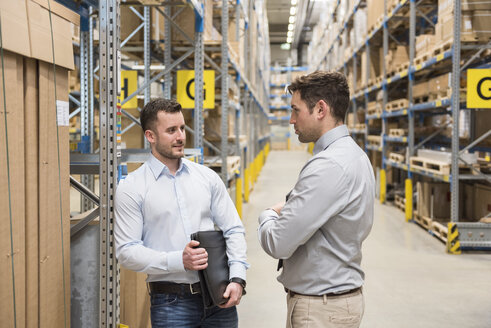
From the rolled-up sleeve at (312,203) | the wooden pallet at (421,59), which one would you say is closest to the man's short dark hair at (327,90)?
the rolled-up sleeve at (312,203)

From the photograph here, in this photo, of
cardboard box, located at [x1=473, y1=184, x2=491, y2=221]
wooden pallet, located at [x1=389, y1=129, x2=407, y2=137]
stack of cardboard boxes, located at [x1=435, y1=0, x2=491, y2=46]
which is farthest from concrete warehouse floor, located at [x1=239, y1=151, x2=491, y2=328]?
stack of cardboard boxes, located at [x1=435, y1=0, x2=491, y2=46]

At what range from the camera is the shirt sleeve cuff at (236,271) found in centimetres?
213

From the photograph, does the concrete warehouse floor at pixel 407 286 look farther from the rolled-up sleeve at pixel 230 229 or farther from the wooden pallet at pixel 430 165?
the rolled-up sleeve at pixel 230 229

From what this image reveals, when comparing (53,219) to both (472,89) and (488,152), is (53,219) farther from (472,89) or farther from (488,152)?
(488,152)

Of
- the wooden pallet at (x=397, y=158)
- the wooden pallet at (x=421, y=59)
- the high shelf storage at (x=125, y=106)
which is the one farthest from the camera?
the wooden pallet at (x=397, y=158)

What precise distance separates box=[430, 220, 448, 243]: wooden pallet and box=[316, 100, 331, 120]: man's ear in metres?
5.24

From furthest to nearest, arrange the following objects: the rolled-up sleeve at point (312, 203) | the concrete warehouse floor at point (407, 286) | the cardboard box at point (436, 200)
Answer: the cardboard box at point (436, 200), the concrete warehouse floor at point (407, 286), the rolled-up sleeve at point (312, 203)

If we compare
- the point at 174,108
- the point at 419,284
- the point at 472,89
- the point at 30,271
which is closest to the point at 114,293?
the point at 30,271

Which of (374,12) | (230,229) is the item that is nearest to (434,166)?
(374,12)

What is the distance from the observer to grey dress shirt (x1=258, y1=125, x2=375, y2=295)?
1.83m

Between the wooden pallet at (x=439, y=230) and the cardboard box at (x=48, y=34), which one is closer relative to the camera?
the cardboard box at (x=48, y=34)

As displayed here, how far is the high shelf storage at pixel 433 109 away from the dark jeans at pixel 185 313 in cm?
480

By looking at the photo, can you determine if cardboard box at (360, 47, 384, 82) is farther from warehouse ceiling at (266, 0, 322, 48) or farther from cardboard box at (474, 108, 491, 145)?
warehouse ceiling at (266, 0, 322, 48)

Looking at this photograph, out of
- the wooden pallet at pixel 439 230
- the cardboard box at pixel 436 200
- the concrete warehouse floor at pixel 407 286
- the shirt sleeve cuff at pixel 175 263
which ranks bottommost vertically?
the concrete warehouse floor at pixel 407 286
